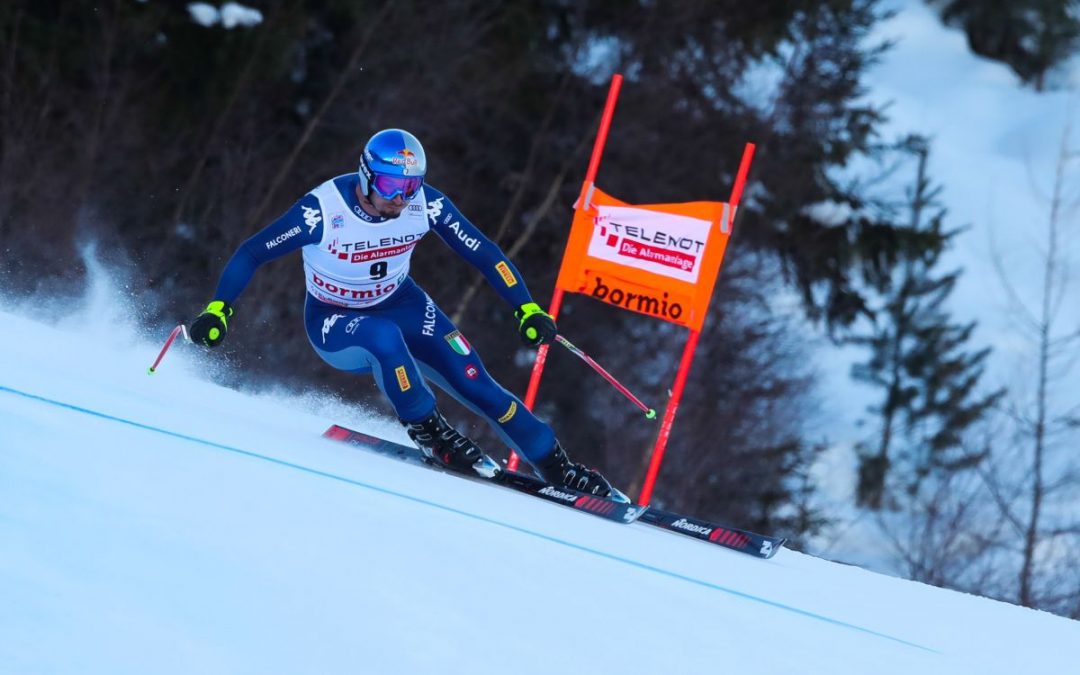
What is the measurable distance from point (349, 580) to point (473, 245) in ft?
8.79

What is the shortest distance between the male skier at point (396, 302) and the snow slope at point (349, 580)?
324mm

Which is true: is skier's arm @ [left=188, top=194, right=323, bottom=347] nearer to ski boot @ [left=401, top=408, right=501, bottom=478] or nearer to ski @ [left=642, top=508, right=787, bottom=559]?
ski boot @ [left=401, top=408, right=501, bottom=478]

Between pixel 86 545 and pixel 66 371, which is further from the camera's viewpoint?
pixel 66 371

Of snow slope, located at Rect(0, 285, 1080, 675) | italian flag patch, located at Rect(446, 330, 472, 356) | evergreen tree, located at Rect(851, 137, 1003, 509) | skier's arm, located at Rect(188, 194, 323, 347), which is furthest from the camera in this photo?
evergreen tree, located at Rect(851, 137, 1003, 509)

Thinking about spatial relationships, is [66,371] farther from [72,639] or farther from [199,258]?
[199,258]

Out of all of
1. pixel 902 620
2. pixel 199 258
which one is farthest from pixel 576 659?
pixel 199 258

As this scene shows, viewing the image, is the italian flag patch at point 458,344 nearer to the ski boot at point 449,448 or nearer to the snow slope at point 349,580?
the ski boot at point 449,448

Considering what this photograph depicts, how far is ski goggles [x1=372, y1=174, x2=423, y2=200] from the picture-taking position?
4.91 m

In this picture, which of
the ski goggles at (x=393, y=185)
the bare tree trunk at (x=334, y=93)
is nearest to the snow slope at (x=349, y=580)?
the ski goggles at (x=393, y=185)

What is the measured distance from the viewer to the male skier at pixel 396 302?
488 centimetres

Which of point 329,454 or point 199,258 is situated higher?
point 199,258

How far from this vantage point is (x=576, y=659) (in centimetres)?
275

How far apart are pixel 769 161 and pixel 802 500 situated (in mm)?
5041

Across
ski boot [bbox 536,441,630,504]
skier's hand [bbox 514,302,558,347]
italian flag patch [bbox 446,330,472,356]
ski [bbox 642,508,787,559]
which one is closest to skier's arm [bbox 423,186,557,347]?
skier's hand [bbox 514,302,558,347]
